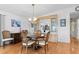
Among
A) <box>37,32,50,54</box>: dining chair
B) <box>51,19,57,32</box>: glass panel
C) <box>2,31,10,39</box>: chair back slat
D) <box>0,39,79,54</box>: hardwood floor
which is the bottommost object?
<box>0,39,79,54</box>: hardwood floor

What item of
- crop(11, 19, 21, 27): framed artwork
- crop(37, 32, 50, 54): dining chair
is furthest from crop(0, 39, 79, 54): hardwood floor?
crop(11, 19, 21, 27): framed artwork

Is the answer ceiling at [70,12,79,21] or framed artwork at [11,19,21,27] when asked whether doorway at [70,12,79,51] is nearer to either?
ceiling at [70,12,79,21]

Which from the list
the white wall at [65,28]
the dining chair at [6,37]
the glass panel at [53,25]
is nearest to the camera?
the glass panel at [53,25]

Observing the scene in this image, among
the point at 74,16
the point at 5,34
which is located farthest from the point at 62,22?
the point at 5,34

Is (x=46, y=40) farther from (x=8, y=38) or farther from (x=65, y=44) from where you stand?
(x=8, y=38)

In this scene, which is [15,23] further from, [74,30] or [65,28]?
Result: [74,30]

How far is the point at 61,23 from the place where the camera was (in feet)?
17.3

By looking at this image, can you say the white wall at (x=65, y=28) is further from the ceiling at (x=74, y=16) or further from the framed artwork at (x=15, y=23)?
the framed artwork at (x=15, y=23)

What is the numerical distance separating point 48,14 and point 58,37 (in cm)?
129

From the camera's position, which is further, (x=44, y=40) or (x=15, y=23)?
(x=15, y=23)

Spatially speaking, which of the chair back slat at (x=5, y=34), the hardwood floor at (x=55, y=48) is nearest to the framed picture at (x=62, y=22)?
the hardwood floor at (x=55, y=48)

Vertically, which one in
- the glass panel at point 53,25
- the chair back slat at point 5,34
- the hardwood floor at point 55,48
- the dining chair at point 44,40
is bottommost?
the hardwood floor at point 55,48

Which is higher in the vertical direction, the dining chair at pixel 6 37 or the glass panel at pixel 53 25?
the glass panel at pixel 53 25

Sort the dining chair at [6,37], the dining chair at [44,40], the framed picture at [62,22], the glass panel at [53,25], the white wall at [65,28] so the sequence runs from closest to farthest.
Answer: the dining chair at [44,40], the glass panel at [53,25], the dining chair at [6,37], the white wall at [65,28], the framed picture at [62,22]
